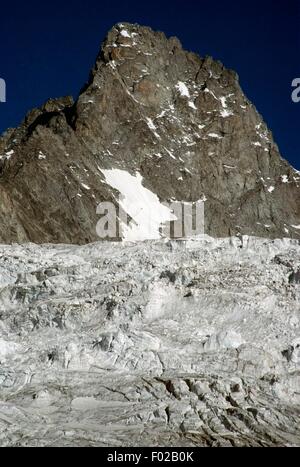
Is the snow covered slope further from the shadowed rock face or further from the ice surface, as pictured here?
the ice surface

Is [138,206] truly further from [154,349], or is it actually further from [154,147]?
[154,349]

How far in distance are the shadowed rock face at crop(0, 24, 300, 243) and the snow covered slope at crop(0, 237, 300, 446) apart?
1972 inches

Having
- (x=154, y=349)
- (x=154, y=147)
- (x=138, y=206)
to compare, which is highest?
(x=154, y=147)

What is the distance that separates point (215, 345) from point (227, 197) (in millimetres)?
88571

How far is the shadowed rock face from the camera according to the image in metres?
85.8

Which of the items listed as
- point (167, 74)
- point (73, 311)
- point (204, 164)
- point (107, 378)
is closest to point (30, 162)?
point (204, 164)

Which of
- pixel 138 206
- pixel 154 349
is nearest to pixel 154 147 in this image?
pixel 138 206

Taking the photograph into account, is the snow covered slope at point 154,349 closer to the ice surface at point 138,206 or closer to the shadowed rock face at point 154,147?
the shadowed rock face at point 154,147

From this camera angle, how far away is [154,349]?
22875 mm

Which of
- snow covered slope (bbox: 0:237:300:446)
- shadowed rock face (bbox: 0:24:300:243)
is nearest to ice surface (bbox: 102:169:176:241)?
shadowed rock face (bbox: 0:24:300:243)

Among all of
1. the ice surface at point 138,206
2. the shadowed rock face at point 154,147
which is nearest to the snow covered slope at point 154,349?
the shadowed rock face at point 154,147

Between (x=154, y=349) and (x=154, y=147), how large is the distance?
286 feet

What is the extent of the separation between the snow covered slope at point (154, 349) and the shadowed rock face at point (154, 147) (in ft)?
164

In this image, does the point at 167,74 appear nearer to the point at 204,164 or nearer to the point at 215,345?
the point at 204,164
